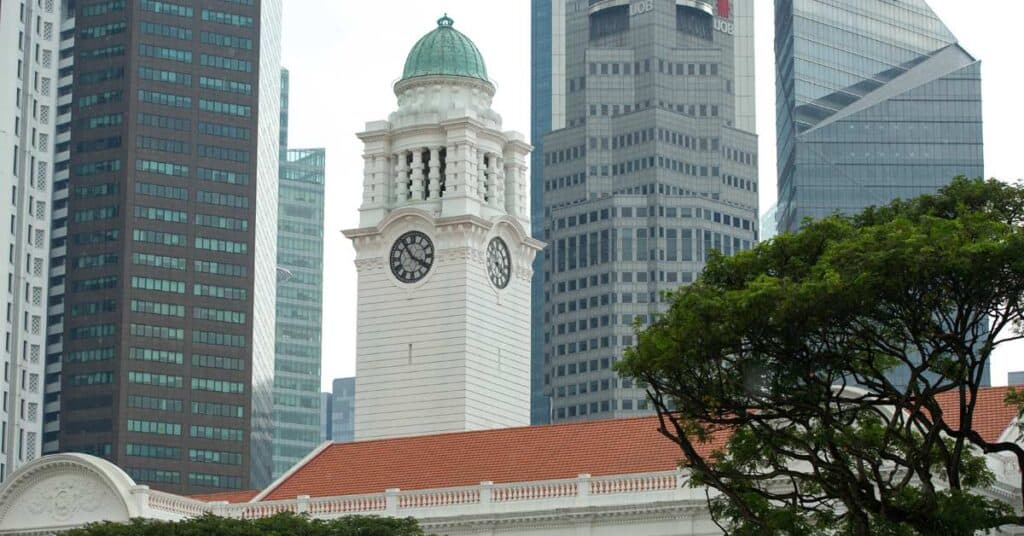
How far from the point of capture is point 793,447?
4834 centimetres

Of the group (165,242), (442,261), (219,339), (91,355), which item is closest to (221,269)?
(165,242)

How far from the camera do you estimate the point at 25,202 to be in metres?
189

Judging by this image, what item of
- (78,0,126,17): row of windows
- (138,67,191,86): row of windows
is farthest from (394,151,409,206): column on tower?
(78,0,126,17): row of windows

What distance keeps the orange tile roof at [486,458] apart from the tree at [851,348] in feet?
82.7

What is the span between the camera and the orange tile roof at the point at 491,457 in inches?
3027

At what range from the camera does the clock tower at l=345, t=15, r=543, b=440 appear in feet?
312

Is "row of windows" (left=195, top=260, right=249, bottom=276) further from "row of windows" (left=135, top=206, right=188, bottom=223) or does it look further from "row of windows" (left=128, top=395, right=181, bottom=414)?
"row of windows" (left=128, top=395, right=181, bottom=414)

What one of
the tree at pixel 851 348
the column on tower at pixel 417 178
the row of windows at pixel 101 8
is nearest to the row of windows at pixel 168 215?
the row of windows at pixel 101 8

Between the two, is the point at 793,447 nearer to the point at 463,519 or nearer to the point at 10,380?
the point at 463,519

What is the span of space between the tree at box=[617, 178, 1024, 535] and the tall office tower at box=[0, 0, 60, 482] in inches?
5621

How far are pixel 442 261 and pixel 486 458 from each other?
684 inches

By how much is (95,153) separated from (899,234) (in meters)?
146

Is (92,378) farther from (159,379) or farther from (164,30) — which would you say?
(164,30)

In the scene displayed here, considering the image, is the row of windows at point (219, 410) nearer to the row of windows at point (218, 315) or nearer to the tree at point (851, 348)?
the row of windows at point (218, 315)
